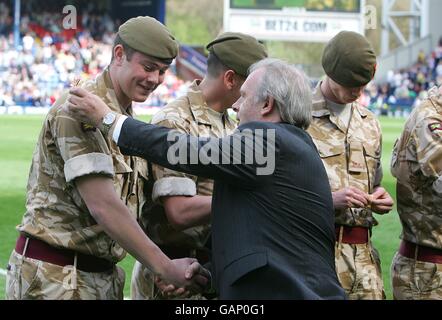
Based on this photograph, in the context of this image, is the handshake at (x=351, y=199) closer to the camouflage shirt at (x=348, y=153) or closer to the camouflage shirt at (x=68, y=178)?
the camouflage shirt at (x=348, y=153)

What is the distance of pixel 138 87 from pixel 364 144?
1.67m

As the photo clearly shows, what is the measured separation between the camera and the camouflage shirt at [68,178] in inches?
149

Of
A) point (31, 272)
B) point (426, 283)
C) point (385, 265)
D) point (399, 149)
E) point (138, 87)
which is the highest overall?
point (138, 87)

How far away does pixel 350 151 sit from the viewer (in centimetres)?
515

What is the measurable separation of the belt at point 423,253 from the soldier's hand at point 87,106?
234cm

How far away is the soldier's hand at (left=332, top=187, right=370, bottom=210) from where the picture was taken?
4.67 m

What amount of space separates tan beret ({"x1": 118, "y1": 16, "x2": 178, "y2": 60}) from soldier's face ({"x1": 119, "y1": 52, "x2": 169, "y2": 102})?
0.04 metres

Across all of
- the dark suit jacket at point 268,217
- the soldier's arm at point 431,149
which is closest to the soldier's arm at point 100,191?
the dark suit jacket at point 268,217

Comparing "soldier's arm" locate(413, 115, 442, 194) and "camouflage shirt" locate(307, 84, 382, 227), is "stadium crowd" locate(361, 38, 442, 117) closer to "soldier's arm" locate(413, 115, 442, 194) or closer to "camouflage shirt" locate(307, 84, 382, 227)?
"camouflage shirt" locate(307, 84, 382, 227)

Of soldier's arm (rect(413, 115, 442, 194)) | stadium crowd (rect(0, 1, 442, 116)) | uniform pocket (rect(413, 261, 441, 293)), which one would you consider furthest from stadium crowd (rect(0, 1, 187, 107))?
soldier's arm (rect(413, 115, 442, 194))

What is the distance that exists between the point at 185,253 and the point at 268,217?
1.38m

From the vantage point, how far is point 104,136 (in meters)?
3.92
